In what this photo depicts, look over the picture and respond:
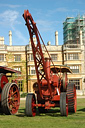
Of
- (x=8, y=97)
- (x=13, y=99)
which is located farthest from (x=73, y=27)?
(x=8, y=97)

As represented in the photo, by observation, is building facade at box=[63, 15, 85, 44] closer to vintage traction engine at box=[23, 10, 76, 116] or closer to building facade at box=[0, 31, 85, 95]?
building facade at box=[0, 31, 85, 95]

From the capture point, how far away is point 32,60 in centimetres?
4500

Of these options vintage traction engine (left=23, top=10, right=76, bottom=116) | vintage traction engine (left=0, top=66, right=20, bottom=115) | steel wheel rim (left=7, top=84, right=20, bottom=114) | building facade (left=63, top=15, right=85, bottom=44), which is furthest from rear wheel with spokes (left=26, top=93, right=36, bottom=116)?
building facade (left=63, top=15, right=85, bottom=44)

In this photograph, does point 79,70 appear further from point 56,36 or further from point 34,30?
point 34,30

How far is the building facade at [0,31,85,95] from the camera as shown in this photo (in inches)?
1742

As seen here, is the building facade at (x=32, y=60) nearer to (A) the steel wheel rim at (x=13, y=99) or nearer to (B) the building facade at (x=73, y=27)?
(B) the building facade at (x=73, y=27)

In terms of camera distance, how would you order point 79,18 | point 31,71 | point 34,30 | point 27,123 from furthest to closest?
point 79,18 < point 31,71 < point 34,30 < point 27,123

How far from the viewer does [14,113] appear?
12.2 meters

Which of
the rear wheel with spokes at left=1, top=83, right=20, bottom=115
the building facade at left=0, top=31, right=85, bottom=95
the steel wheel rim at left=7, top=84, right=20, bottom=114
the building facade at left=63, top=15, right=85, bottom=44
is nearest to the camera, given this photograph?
the rear wheel with spokes at left=1, top=83, right=20, bottom=115

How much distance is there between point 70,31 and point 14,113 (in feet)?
152

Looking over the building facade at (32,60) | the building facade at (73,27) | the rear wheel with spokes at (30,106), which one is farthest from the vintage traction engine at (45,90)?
the building facade at (73,27)

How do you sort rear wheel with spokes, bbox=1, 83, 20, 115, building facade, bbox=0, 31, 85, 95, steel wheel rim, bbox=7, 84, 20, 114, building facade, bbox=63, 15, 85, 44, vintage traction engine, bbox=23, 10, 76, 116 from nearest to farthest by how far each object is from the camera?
vintage traction engine, bbox=23, 10, 76, 116 < rear wheel with spokes, bbox=1, 83, 20, 115 < steel wheel rim, bbox=7, 84, 20, 114 < building facade, bbox=0, 31, 85, 95 < building facade, bbox=63, 15, 85, 44

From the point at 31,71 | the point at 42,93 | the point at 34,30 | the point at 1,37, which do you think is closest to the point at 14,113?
the point at 42,93

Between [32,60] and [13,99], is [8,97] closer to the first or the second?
[13,99]
